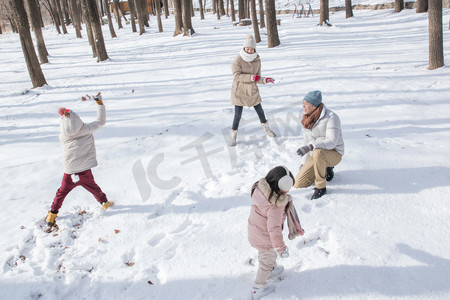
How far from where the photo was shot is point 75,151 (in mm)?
3742

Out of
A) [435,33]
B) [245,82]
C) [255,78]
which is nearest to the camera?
[255,78]

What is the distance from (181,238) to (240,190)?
1156 millimetres

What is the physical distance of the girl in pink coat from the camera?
7.91ft

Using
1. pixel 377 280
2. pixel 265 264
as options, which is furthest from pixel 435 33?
pixel 265 264

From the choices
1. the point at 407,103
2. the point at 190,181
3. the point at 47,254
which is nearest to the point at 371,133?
the point at 407,103

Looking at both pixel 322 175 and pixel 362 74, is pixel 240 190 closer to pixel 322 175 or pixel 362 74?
pixel 322 175

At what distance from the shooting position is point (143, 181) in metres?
4.81

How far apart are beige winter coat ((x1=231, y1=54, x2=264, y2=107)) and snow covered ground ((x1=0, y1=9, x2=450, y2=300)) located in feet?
2.94

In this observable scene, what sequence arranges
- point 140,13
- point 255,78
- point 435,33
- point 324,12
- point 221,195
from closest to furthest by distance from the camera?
1. point 221,195
2. point 255,78
3. point 435,33
4. point 324,12
5. point 140,13

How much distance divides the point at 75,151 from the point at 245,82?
9.24 feet

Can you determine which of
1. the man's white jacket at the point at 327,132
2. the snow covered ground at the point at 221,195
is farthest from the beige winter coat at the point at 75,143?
the man's white jacket at the point at 327,132

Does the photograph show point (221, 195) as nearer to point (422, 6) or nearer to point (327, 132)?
point (327, 132)

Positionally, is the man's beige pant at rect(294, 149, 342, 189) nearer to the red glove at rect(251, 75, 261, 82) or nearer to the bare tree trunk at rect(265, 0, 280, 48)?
the red glove at rect(251, 75, 261, 82)

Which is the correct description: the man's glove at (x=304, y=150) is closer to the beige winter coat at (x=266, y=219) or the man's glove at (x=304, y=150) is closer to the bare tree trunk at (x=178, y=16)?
the beige winter coat at (x=266, y=219)
